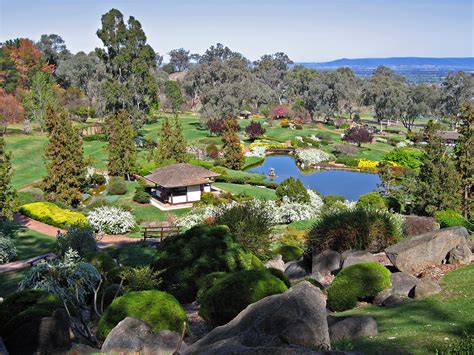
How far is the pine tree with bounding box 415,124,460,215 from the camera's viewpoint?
31.3 m

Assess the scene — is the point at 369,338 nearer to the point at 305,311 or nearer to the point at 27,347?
the point at 305,311

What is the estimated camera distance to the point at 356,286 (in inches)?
489

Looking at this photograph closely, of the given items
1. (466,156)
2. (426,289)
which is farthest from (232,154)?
(426,289)

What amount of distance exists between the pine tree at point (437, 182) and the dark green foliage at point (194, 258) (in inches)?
754

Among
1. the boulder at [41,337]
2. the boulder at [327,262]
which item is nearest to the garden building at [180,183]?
the boulder at [327,262]

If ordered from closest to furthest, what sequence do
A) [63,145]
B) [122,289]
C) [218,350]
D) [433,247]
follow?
[218,350], [122,289], [433,247], [63,145]

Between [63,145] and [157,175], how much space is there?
731 cm

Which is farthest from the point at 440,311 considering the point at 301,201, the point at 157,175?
the point at 157,175

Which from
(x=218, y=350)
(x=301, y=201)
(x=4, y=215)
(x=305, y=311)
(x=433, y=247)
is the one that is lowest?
(x=301, y=201)

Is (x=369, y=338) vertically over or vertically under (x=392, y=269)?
over

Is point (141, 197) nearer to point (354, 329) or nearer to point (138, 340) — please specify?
point (138, 340)

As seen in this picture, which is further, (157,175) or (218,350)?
(157,175)

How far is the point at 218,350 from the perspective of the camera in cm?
566

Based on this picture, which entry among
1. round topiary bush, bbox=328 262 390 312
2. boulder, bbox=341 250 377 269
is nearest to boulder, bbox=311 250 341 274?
boulder, bbox=341 250 377 269
